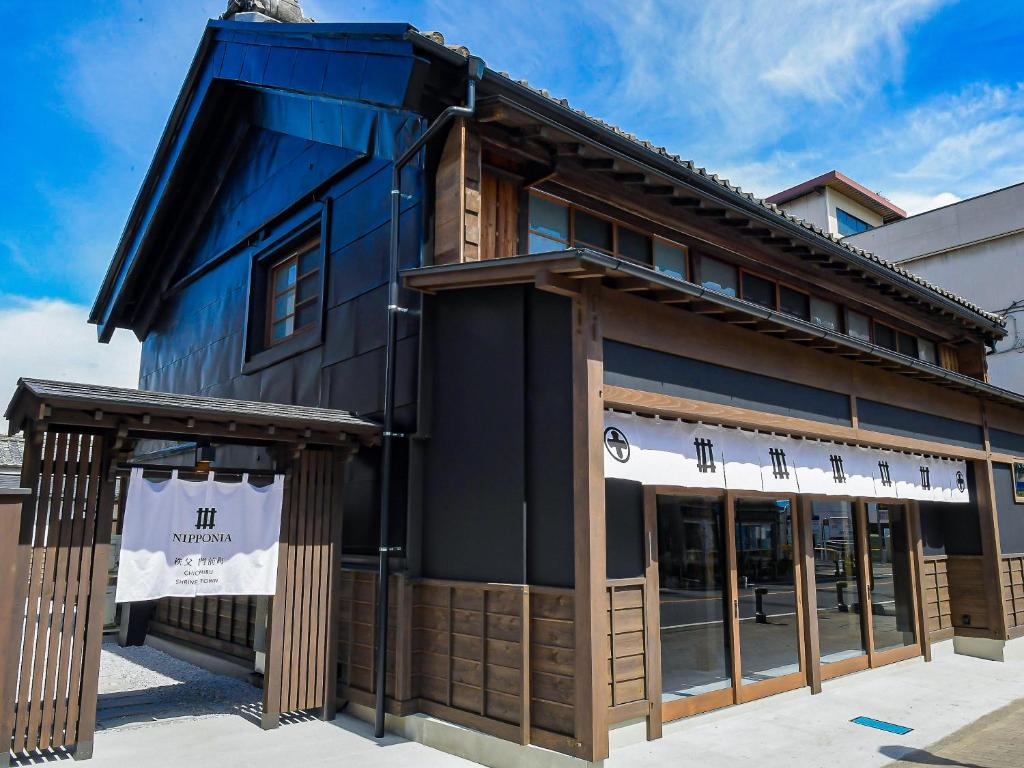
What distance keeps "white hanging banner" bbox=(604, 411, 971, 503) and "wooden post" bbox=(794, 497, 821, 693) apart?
406 millimetres

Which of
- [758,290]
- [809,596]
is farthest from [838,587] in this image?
[758,290]

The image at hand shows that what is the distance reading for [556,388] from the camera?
245 inches

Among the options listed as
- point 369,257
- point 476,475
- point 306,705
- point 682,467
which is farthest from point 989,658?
point 369,257

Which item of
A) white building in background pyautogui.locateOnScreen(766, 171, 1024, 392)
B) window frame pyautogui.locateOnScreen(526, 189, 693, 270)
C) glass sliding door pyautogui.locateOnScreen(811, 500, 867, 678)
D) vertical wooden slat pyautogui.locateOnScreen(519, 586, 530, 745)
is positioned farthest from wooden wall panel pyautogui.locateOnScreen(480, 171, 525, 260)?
white building in background pyautogui.locateOnScreen(766, 171, 1024, 392)

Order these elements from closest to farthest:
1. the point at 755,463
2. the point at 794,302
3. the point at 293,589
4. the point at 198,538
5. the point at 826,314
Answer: the point at 198,538, the point at 293,589, the point at 755,463, the point at 794,302, the point at 826,314

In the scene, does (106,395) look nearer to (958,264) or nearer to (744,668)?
(744,668)

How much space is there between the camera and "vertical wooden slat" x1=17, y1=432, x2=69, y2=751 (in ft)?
19.1

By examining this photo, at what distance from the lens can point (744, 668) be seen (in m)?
7.66

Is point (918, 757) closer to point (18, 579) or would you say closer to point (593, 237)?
point (593, 237)

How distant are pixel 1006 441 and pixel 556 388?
10.2 metres

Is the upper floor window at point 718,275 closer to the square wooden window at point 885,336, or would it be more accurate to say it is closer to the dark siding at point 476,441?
the dark siding at point 476,441

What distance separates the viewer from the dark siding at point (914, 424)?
31.5ft

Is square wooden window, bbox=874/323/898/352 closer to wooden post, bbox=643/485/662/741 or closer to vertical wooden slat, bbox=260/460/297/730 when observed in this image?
wooden post, bbox=643/485/662/741

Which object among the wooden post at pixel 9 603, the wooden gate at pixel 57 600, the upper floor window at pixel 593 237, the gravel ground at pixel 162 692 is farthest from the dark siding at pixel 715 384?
the gravel ground at pixel 162 692
